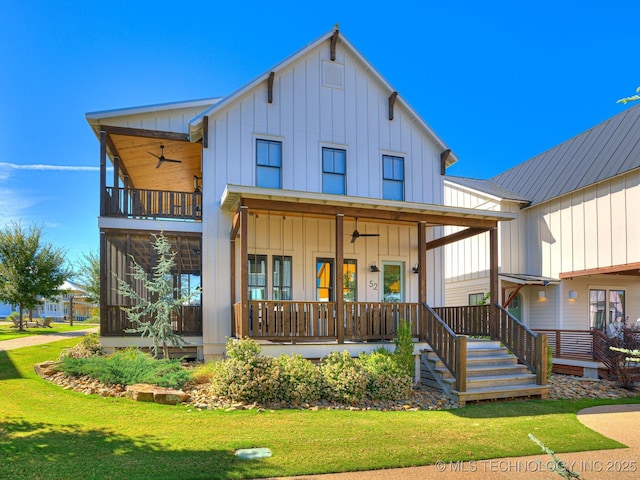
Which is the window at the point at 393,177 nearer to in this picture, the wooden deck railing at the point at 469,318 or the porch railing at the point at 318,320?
the wooden deck railing at the point at 469,318

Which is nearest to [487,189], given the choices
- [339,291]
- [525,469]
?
[339,291]

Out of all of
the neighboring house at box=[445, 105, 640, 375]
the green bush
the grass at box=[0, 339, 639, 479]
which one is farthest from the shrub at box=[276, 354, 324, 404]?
the neighboring house at box=[445, 105, 640, 375]

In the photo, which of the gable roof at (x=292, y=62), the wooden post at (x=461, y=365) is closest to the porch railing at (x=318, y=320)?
the wooden post at (x=461, y=365)

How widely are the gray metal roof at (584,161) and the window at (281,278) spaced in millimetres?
10795

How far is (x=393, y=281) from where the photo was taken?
48.5 ft

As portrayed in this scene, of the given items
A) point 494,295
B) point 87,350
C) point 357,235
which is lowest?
point 87,350

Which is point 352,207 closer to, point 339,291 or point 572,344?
point 339,291

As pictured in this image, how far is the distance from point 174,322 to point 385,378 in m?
6.06

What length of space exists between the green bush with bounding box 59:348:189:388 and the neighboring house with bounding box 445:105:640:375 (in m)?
12.0

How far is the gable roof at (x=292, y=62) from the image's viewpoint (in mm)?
12938

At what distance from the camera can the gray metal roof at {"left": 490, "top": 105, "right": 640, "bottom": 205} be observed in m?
15.7

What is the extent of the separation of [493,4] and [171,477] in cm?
2286

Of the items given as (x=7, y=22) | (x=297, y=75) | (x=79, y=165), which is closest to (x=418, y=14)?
(x=297, y=75)

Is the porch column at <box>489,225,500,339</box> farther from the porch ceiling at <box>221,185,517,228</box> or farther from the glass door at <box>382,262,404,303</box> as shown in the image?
the glass door at <box>382,262,404,303</box>
